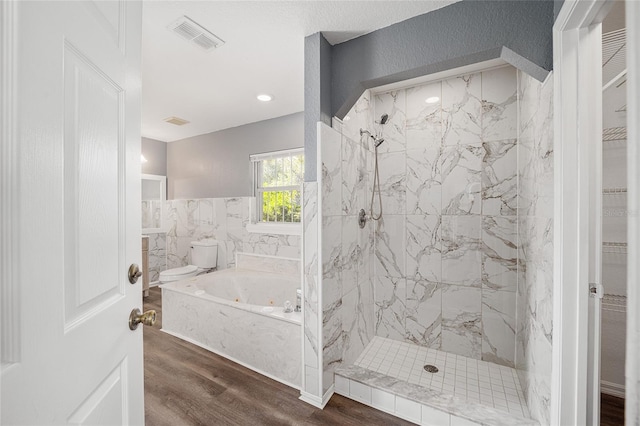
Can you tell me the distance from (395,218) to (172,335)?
258 centimetres

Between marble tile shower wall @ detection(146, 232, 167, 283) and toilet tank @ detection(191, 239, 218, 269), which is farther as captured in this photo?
marble tile shower wall @ detection(146, 232, 167, 283)

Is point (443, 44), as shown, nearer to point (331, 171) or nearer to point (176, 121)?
point (331, 171)

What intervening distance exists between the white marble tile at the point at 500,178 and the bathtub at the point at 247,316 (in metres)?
1.81

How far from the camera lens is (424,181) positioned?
8.05 feet

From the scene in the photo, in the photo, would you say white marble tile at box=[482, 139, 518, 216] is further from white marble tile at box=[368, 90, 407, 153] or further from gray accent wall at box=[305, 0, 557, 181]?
gray accent wall at box=[305, 0, 557, 181]

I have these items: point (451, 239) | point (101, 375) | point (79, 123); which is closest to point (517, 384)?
point (451, 239)

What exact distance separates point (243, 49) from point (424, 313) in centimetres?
265

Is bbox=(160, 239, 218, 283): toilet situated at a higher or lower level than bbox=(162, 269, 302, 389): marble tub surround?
higher

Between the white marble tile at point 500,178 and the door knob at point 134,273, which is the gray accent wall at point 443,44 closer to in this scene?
the white marble tile at point 500,178

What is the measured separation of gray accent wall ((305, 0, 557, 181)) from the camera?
1388 mm

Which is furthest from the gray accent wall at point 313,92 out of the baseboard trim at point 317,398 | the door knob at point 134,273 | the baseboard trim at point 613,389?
the baseboard trim at point 613,389

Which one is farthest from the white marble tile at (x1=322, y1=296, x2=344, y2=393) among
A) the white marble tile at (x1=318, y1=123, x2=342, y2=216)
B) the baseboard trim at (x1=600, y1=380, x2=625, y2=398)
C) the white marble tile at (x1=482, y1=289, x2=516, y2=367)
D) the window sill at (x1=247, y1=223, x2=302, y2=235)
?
the baseboard trim at (x1=600, y1=380, x2=625, y2=398)

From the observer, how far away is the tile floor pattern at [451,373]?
1.81m

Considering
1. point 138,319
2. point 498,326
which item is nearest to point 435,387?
point 498,326
